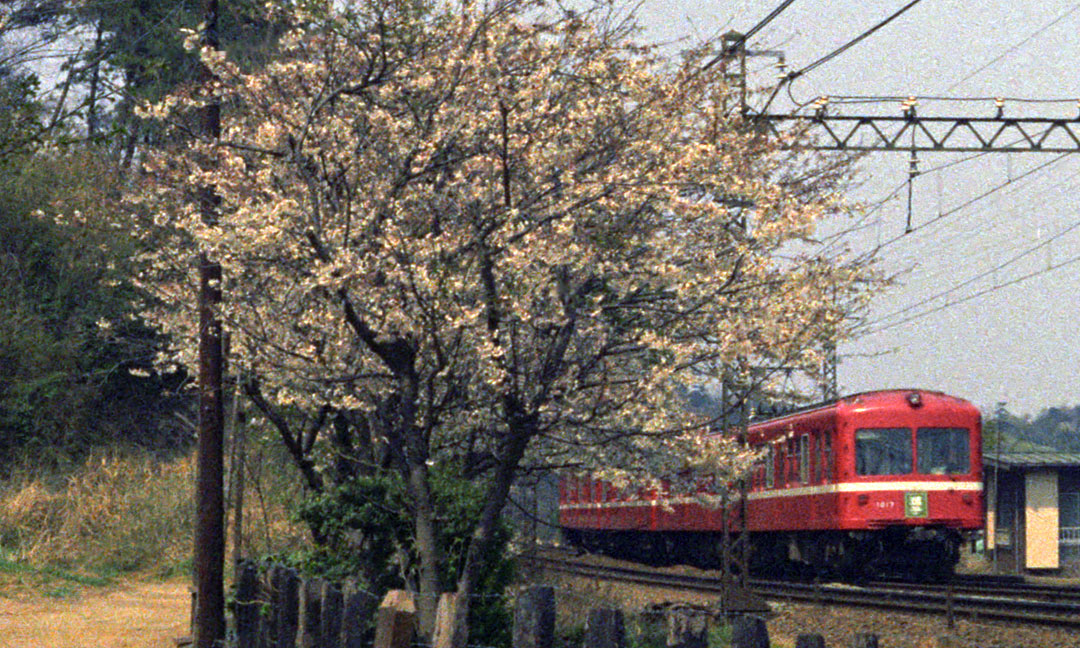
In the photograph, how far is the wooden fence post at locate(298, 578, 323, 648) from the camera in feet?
28.8

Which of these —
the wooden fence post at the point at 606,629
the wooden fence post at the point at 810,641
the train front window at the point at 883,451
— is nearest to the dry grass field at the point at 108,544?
the train front window at the point at 883,451

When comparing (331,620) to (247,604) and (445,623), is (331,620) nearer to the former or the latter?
(445,623)

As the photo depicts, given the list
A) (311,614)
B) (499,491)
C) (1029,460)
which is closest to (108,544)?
(499,491)

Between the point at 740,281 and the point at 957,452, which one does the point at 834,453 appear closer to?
the point at 957,452

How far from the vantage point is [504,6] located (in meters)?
11.4

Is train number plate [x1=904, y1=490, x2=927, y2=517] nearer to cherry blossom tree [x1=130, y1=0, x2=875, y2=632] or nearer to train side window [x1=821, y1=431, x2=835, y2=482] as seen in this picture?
train side window [x1=821, y1=431, x2=835, y2=482]

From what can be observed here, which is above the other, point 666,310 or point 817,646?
point 666,310

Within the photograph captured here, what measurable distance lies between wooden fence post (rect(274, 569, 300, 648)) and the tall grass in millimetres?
9995

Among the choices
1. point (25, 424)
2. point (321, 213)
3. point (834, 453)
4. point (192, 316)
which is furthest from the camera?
point (25, 424)

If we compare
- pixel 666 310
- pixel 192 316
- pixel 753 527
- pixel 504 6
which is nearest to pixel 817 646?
pixel 666 310

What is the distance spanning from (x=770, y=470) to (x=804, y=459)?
158cm

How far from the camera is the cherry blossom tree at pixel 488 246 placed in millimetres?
10812

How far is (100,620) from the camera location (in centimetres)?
1725

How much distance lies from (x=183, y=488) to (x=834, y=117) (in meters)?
12.6
